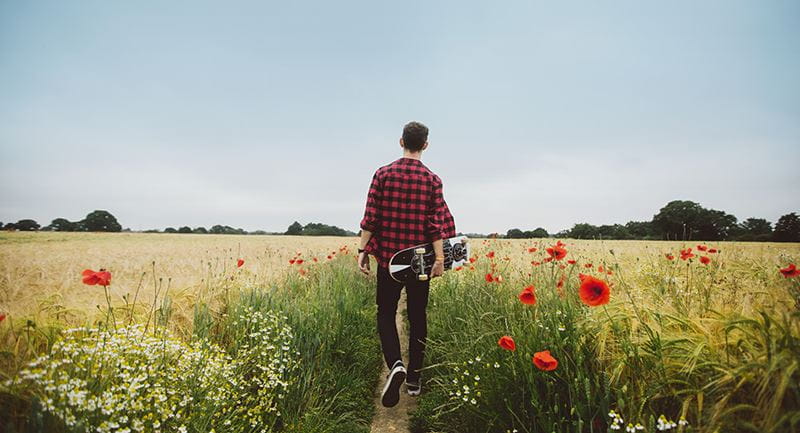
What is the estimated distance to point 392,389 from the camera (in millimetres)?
2941

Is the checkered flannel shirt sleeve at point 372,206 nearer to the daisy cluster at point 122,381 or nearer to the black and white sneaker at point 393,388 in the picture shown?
the black and white sneaker at point 393,388

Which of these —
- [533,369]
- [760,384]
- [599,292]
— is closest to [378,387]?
[533,369]

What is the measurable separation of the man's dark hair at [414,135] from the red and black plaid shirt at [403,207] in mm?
133

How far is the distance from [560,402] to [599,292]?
0.90 metres

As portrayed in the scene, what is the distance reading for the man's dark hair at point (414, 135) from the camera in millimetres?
3061

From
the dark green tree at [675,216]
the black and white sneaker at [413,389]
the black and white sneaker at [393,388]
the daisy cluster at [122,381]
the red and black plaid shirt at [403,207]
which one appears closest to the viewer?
the daisy cluster at [122,381]

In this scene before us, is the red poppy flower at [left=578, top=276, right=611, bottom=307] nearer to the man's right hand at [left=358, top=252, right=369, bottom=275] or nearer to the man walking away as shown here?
the man walking away

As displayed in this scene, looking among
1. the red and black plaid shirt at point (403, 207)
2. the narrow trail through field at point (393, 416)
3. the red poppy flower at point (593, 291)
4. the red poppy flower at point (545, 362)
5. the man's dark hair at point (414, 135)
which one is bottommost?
the narrow trail through field at point (393, 416)

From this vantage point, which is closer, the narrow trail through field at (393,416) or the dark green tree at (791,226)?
the narrow trail through field at (393,416)

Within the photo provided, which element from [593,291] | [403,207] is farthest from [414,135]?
[593,291]

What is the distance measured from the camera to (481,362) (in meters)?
2.82

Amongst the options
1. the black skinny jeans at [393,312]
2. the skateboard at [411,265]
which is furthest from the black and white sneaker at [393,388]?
the skateboard at [411,265]

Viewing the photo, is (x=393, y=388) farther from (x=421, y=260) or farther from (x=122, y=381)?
(x=122, y=381)

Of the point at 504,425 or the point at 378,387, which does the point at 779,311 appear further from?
the point at 378,387
